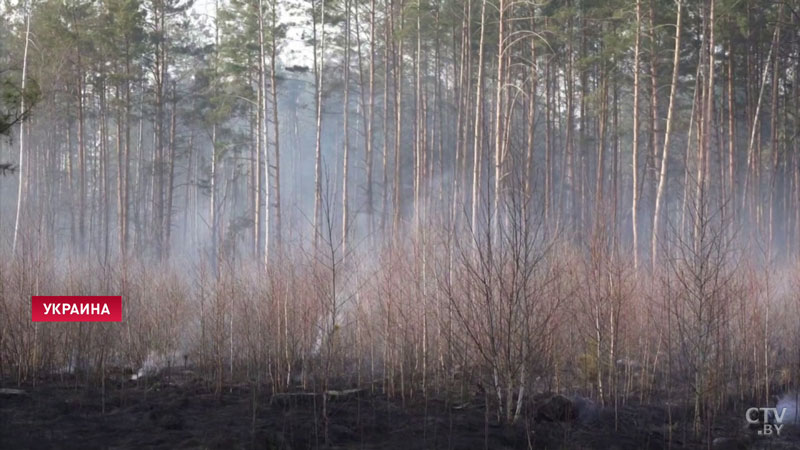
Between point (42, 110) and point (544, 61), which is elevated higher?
point (544, 61)

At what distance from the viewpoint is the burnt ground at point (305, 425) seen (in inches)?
337

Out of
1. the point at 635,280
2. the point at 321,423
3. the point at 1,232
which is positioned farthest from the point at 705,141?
the point at 1,232

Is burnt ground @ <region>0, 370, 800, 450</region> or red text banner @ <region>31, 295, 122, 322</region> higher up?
red text banner @ <region>31, 295, 122, 322</region>

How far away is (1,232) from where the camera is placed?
15383 millimetres

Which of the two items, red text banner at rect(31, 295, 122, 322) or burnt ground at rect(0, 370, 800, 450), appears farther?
red text banner at rect(31, 295, 122, 322)

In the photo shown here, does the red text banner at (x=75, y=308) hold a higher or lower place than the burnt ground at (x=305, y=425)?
higher

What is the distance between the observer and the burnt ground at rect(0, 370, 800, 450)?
8.55m

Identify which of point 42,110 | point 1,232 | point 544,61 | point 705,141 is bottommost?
point 1,232

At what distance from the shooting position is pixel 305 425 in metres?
9.21

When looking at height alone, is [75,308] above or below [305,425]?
above

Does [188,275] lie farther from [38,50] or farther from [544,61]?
[544,61]

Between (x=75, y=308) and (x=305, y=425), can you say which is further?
(x=75, y=308)

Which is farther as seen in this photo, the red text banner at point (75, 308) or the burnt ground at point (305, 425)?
the red text banner at point (75, 308)

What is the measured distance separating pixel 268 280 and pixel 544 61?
2034cm
